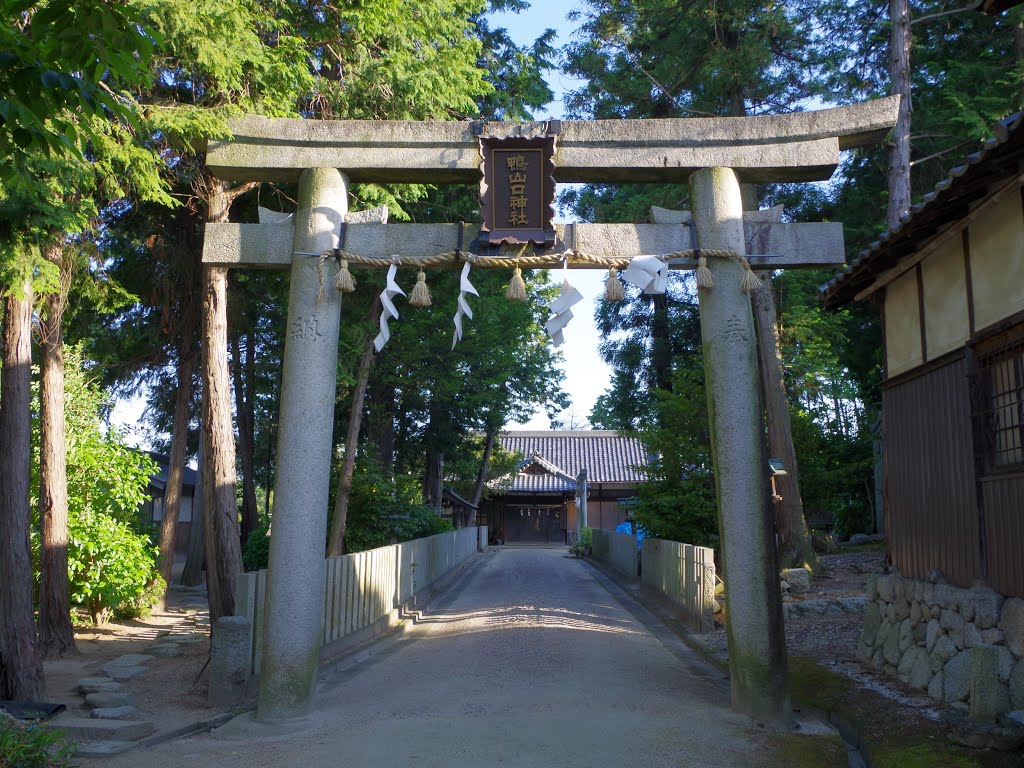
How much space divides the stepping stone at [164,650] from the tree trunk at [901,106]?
12611mm

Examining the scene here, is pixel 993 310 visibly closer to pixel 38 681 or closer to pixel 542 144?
pixel 542 144

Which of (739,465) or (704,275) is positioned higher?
(704,275)

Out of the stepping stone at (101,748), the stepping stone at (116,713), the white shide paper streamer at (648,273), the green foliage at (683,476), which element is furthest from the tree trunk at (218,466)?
the green foliage at (683,476)

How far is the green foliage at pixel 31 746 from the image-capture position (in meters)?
5.27

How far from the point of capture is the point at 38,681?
8094mm

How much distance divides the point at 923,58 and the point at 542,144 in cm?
1292

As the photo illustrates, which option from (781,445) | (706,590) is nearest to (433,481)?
(781,445)

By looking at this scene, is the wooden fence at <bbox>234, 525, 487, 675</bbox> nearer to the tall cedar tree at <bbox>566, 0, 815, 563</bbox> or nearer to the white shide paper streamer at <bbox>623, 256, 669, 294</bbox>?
the white shide paper streamer at <bbox>623, 256, 669, 294</bbox>

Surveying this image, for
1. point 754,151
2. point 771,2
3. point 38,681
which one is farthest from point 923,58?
point 38,681

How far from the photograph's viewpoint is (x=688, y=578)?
14.2 metres

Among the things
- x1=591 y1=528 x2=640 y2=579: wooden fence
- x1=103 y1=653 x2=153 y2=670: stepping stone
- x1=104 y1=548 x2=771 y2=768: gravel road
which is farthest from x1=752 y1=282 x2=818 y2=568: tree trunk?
x1=103 y1=653 x2=153 y2=670: stepping stone

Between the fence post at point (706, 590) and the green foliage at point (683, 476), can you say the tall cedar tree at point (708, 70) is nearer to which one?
the green foliage at point (683, 476)

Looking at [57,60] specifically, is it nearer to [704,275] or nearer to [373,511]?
[704,275]

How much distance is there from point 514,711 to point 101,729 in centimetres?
330
